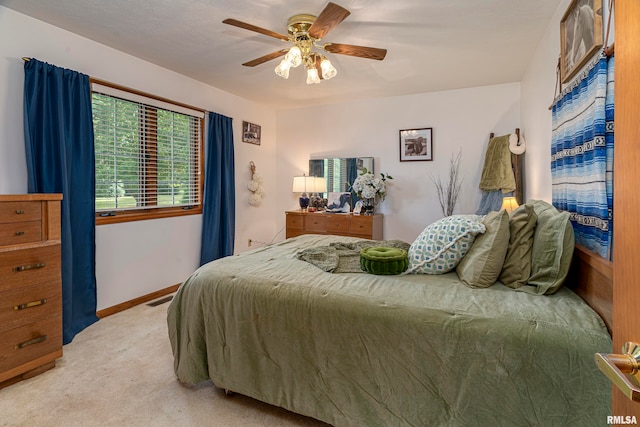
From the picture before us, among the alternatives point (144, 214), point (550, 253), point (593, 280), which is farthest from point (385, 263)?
point (144, 214)

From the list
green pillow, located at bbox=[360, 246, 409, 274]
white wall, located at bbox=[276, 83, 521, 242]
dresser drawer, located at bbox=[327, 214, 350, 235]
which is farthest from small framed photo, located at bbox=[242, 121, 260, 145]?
green pillow, located at bbox=[360, 246, 409, 274]

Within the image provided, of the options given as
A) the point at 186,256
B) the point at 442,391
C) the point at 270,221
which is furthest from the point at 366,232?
the point at 442,391

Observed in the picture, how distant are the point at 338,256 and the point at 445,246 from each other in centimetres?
69

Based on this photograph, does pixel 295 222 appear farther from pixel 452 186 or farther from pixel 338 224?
pixel 452 186

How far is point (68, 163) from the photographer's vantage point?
8.59 feet

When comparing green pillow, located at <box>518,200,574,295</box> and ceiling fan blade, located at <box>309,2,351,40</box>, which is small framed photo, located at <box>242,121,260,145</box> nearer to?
ceiling fan blade, located at <box>309,2,351,40</box>

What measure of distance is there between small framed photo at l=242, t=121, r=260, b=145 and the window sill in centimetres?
133

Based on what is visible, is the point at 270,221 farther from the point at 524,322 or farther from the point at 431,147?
the point at 524,322

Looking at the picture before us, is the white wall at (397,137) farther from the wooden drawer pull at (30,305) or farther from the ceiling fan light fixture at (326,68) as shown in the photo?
the wooden drawer pull at (30,305)

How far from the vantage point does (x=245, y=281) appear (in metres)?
1.73

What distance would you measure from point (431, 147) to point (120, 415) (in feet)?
13.6

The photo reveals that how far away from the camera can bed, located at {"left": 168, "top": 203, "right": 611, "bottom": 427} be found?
1.17 metres

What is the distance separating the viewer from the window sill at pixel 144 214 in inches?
118

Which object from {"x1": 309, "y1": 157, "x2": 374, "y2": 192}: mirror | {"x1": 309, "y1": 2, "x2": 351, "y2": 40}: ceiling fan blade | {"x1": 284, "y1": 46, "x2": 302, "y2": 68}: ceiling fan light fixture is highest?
{"x1": 309, "y1": 2, "x2": 351, "y2": 40}: ceiling fan blade
